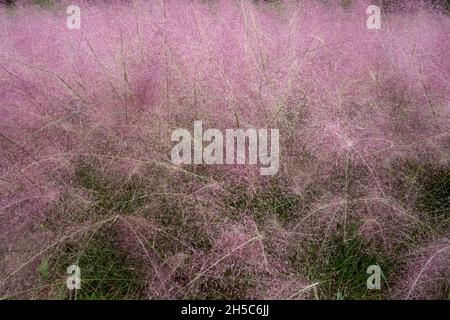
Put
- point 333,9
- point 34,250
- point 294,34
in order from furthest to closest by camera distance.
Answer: point 333,9
point 294,34
point 34,250

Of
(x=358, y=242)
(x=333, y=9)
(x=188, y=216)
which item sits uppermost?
(x=333, y=9)

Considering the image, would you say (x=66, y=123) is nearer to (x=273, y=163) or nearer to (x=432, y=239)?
(x=273, y=163)

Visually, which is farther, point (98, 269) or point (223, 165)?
point (223, 165)

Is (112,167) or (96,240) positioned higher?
(112,167)

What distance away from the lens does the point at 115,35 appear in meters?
2.62

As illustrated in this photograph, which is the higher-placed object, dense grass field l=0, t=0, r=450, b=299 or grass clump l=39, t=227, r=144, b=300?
dense grass field l=0, t=0, r=450, b=299

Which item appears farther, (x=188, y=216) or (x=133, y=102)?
(x=133, y=102)

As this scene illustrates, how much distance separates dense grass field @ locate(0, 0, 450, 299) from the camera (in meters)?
1.70

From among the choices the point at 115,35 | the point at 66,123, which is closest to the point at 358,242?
the point at 66,123

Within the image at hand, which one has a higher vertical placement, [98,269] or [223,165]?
[223,165]

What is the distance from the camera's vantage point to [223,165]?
1965 mm

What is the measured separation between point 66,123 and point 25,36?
2.59 feet

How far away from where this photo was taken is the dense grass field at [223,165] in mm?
1703

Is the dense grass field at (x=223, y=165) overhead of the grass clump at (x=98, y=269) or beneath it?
overhead
